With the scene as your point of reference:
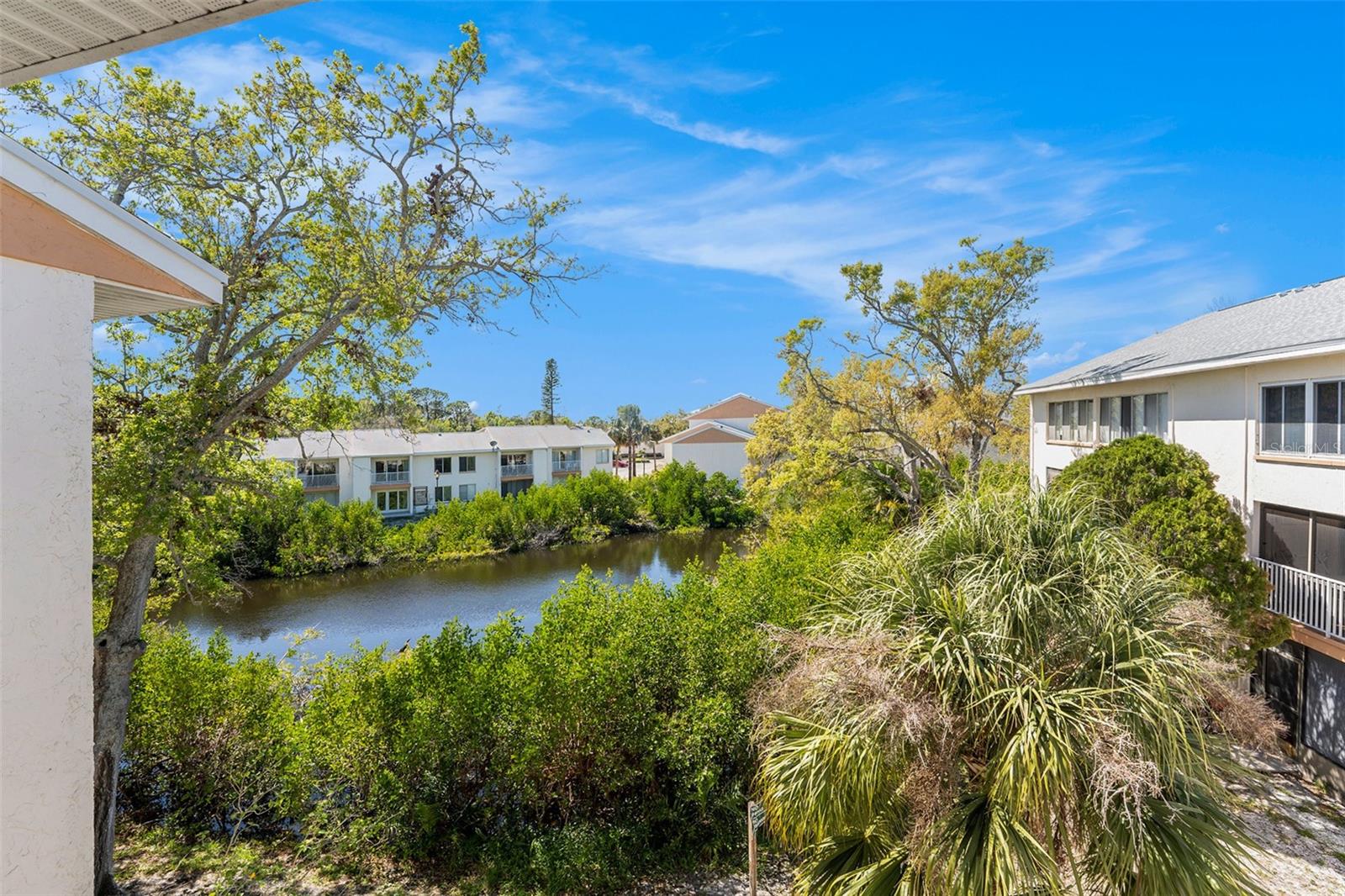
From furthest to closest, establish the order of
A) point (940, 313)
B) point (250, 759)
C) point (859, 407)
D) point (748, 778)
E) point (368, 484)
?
point (368, 484) < point (940, 313) < point (859, 407) < point (250, 759) < point (748, 778)

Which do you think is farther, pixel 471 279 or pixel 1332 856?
pixel 471 279

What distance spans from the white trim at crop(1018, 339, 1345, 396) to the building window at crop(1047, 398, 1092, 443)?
2.74 ft

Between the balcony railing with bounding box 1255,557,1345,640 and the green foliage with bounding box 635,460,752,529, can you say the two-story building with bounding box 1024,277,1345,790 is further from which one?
the green foliage with bounding box 635,460,752,529

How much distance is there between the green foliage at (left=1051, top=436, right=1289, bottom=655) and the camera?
30.1 ft

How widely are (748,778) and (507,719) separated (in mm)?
2931

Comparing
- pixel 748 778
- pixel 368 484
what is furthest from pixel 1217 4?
pixel 368 484

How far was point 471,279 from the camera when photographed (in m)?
9.03

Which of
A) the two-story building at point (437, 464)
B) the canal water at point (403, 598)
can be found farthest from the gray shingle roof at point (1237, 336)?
the two-story building at point (437, 464)

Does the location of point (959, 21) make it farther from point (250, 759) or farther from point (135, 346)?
point (250, 759)

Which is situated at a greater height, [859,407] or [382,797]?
[859,407]

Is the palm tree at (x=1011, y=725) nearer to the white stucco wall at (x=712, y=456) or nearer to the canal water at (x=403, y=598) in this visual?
the canal water at (x=403, y=598)

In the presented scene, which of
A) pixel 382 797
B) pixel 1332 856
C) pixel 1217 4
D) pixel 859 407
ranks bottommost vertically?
pixel 1332 856

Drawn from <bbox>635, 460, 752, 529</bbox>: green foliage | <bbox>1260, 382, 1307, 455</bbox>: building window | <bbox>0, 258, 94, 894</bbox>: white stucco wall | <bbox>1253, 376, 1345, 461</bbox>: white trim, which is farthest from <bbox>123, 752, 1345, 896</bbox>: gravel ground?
<bbox>635, 460, 752, 529</bbox>: green foliage

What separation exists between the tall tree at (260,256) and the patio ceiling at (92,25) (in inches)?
234
